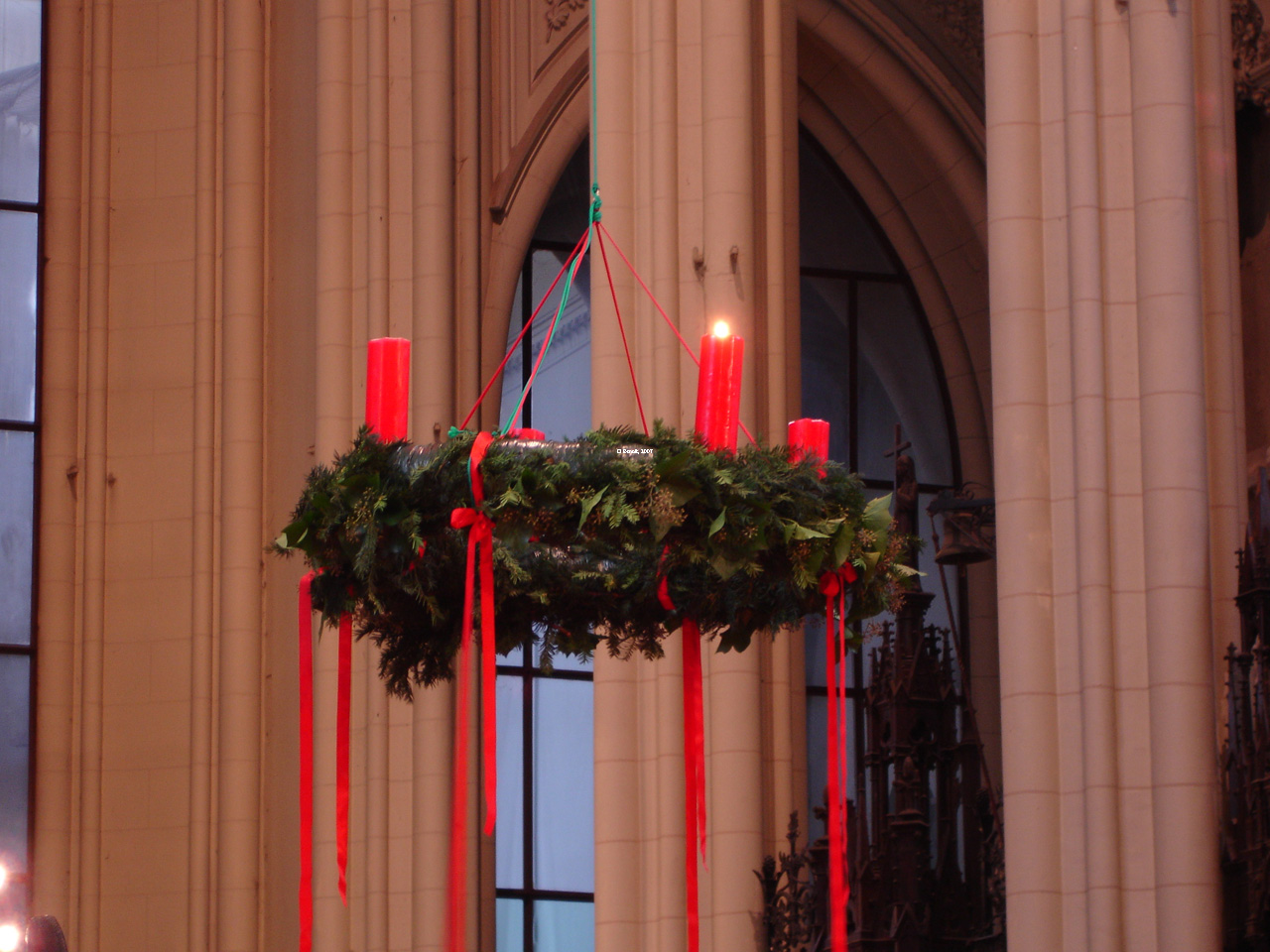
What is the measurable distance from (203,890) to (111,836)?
0.68 metres

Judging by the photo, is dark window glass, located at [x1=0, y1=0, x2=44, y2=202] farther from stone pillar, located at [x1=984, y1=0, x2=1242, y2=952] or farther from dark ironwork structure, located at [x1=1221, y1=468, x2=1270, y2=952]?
dark ironwork structure, located at [x1=1221, y1=468, x2=1270, y2=952]

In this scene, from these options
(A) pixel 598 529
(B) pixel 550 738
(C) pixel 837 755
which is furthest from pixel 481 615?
(B) pixel 550 738

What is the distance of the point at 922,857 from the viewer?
9664 millimetres

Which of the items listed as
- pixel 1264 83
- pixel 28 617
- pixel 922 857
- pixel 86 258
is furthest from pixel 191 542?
pixel 1264 83

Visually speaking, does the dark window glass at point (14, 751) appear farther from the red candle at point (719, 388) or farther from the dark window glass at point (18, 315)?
the red candle at point (719, 388)

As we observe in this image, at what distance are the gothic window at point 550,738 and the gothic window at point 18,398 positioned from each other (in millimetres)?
2911

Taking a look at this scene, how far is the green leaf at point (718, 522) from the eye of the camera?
216 inches

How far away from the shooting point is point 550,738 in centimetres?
1420

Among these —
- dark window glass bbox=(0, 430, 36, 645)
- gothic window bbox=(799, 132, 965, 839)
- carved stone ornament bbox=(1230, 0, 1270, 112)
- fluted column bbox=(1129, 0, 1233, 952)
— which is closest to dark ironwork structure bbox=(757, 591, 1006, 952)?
fluted column bbox=(1129, 0, 1233, 952)

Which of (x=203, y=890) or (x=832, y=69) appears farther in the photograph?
(x=832, y=69)

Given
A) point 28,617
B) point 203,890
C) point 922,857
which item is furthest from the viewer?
point 28,617

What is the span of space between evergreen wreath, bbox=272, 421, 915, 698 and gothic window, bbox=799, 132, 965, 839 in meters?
9.44

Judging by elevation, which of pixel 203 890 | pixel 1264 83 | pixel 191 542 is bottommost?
pixel 203 890

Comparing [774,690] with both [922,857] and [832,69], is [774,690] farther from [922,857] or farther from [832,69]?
[832,69]
